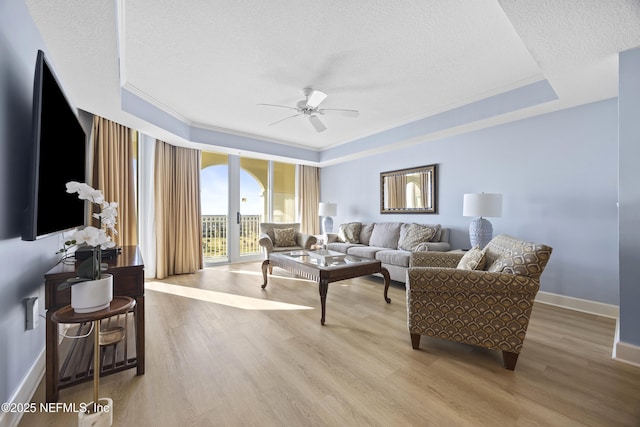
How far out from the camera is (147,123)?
336 cm

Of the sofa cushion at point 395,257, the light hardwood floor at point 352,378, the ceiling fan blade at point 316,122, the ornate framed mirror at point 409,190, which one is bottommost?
the light hardwood floor at point 352,378

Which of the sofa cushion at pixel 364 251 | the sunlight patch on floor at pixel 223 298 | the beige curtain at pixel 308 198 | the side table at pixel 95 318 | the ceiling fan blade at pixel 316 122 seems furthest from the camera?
the beige curtain at pixel 308 198

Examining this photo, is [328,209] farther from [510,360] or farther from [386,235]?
[510,360]

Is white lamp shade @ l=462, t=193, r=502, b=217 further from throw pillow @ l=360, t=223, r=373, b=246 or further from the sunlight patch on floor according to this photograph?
the sunlight patch on floor

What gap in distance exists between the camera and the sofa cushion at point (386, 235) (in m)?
4.52

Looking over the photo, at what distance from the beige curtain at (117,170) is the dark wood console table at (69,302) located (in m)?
1.95

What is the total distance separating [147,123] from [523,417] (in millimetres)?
4414

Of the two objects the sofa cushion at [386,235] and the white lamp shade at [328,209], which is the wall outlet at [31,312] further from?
the white lamp shade at [328,209]

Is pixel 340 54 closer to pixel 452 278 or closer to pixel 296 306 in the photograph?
pixel 452 278

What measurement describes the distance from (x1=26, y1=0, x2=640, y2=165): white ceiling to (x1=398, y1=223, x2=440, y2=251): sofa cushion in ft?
4.66

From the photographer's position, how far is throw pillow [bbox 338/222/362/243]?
511 centimetres

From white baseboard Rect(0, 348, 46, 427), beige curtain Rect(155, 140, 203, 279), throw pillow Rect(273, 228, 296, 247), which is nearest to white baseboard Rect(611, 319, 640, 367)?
white baseboard Rect(0, 348, 46, 427)

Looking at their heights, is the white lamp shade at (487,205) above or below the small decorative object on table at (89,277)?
above

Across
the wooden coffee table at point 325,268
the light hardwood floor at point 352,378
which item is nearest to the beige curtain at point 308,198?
the wooden coffee table at point 325,268
